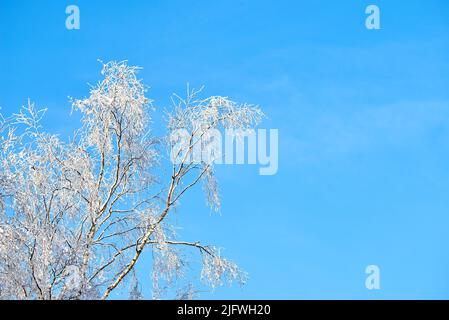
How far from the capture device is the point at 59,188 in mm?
12383

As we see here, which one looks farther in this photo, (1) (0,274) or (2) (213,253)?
(2) (213,253)

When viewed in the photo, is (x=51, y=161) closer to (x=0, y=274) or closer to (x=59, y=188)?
(x=59, y=188)

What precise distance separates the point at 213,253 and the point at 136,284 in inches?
50.5

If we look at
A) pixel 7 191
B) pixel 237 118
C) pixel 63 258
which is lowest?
pixel 63 258

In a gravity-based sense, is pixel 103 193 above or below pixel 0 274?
above
